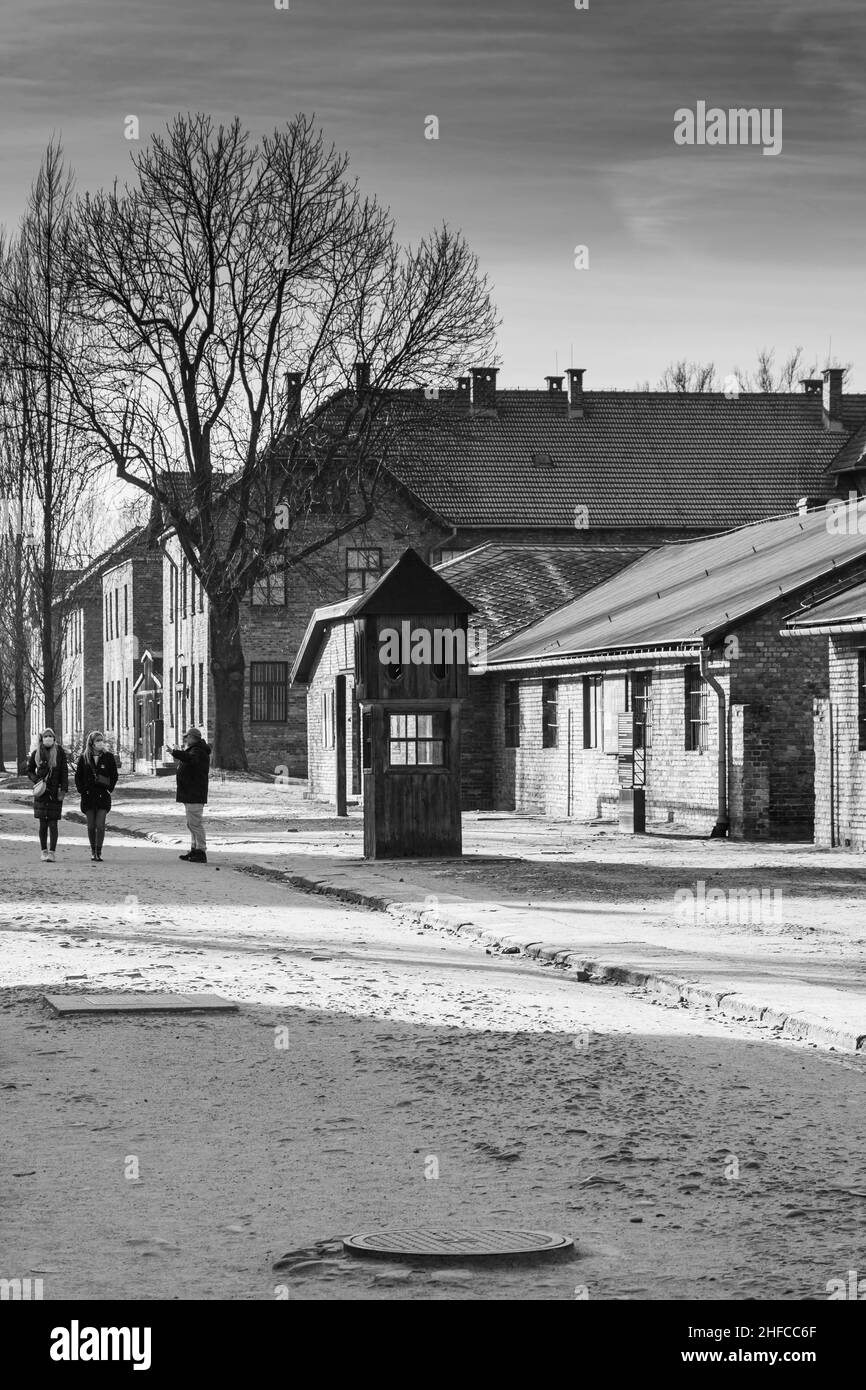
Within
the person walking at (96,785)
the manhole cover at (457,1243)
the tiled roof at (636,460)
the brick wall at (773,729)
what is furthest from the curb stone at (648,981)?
the tiled roof at (636,460)

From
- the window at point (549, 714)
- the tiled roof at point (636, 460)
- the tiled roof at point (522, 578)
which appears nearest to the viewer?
the window at point (549, 714)

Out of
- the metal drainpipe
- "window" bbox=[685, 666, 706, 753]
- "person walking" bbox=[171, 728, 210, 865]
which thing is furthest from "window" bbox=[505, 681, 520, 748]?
"person walking" bbox=[171, 728, 210, 865]

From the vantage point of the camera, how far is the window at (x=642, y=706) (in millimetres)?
33281

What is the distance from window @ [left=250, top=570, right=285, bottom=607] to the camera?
62.7 m

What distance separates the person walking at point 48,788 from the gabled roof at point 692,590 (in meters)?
10.2

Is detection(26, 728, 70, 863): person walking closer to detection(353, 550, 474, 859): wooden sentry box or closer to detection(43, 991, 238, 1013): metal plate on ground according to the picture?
detection(353, 550, 474, 859): wooden sentry box

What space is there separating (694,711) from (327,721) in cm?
1411

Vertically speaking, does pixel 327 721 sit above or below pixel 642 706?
below

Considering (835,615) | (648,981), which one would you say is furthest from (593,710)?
(648,981)

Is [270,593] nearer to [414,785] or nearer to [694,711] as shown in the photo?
[694,711]

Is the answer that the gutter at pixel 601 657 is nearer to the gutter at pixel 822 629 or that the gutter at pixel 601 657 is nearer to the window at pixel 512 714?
the window at pixel 512 714

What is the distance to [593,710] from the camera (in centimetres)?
3625
